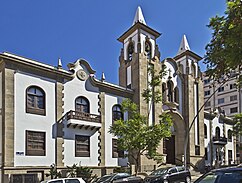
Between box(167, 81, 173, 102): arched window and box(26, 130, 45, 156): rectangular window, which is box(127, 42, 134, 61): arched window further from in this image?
box(26, 130, 45, 156): rectangular window

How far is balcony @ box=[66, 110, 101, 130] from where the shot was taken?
27.8m

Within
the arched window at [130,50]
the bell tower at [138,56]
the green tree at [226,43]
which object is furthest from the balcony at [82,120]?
the green tree at [226,43]

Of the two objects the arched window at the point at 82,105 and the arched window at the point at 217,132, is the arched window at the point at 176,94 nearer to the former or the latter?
the arched window at the point at 217,132

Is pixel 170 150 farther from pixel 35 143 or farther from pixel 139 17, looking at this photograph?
pixel 35 143

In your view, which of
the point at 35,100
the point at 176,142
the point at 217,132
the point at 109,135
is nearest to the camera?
the point at 35,100

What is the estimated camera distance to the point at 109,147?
31.1 meters

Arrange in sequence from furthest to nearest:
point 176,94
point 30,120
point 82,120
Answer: point 176,94, point 82,120, point 30,120

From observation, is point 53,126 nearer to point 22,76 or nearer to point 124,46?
point 22,76

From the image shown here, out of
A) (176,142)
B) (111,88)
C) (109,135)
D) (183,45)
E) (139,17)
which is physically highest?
(139,17)

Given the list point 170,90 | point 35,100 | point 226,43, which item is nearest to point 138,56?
point 170,90

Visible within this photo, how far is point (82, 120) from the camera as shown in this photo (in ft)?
93.4

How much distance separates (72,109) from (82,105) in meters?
1.39

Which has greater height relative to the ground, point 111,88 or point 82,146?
point 111,88

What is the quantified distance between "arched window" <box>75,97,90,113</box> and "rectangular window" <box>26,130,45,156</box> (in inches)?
174
